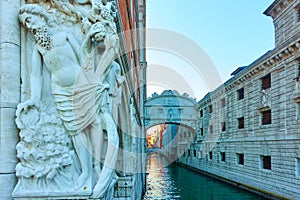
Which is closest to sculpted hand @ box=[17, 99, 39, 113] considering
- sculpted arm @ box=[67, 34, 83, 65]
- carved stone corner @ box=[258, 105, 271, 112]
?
sculpted arm @ box=[67, 34, 83, 65]

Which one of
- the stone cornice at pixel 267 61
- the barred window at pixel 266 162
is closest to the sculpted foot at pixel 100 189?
the stone cornice at pixel 267 61

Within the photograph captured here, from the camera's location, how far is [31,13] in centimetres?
194

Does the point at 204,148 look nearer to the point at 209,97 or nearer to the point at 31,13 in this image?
the point at 209,97

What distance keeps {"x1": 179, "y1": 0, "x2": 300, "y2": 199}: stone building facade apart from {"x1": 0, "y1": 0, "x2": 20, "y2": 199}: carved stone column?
35.2 feet

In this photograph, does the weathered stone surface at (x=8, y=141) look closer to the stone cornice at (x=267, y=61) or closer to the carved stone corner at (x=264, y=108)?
the stone cornice at (x=267, y=61)

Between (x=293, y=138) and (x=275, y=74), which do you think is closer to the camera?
(x=293, y=138)

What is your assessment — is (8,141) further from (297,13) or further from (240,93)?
(240,93)

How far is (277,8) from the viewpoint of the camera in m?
14.1

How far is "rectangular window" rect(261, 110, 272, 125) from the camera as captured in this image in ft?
42.6

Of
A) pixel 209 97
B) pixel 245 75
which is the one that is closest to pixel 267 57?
pixel 245 75

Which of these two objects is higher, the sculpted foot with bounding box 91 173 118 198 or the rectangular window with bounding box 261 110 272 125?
the rectangular window with bounding box 261 110 272 125

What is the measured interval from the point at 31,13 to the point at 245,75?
14853mm

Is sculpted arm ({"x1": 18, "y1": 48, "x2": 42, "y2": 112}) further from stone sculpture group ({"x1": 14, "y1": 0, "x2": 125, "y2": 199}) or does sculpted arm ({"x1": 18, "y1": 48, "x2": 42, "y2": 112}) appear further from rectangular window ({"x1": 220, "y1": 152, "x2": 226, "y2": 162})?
rectangular window ({"x1": 220, "y1": 152, "x2": 226, "y2": 162})

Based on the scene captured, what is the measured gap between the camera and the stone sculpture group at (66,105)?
185cm
